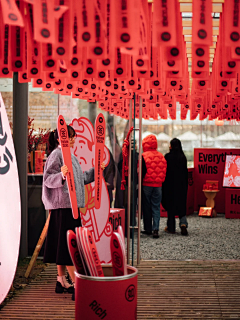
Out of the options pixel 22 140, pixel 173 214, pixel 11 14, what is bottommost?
pixel 173 214

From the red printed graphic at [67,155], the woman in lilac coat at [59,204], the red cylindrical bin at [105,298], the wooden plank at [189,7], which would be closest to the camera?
the red cylindrical bin at [105,298]

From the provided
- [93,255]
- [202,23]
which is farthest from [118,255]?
[202,23]

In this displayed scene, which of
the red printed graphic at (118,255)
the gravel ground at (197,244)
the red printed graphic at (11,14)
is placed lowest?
the gravel ground at (197,244)

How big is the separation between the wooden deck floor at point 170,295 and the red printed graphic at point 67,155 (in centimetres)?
82

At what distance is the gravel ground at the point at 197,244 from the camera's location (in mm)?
5348

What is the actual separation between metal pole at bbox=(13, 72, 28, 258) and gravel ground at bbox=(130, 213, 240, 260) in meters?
1.39

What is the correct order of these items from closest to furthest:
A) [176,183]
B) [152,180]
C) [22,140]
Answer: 1. [22,140]
2. [152,180]
3. [176,183]

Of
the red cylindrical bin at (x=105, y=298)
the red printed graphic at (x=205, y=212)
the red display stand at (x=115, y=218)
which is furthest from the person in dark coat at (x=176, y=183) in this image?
the red cylindrical bin at (x=105, y=298)

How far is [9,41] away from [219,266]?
11.6ft

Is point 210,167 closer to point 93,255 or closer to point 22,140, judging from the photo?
point 22,140

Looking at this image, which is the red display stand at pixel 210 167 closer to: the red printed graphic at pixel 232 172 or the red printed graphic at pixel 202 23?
the red printed graphic at pixel 232 172

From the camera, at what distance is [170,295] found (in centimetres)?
379

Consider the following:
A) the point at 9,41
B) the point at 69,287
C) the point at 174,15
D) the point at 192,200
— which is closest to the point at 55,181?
the point at 69,287

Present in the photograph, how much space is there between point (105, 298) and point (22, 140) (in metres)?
3.37
